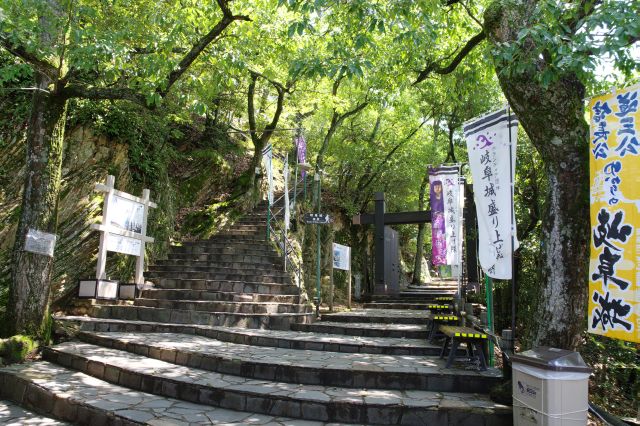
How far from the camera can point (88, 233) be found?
10.3 meters

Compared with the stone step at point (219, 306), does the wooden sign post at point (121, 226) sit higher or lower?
higher

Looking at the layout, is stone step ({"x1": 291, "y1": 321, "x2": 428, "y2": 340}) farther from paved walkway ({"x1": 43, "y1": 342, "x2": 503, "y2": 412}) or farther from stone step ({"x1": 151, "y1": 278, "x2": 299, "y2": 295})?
paved walkway ({"x1": 43, "y1": 342, "x2": 503, "y2": 412})

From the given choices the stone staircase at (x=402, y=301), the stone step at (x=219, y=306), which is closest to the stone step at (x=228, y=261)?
the stone step at (x=219, y=306)

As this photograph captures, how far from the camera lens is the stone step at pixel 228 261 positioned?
1237 centimetres

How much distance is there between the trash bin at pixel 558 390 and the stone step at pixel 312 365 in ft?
5.13

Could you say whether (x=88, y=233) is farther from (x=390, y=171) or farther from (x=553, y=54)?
(x=390, y=171)

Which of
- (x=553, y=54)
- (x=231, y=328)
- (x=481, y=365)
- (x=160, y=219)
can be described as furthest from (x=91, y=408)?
(x=160, y=219)

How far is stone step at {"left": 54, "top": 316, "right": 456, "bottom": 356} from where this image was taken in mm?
7338

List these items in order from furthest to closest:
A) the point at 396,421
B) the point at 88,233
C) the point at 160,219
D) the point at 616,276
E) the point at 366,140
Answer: the point at 366,140
the point at 160,219
the point at 88,233
the point at 396,421
the point at 616,276

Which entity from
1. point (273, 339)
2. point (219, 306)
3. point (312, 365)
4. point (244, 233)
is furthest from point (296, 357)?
point (244, 233)

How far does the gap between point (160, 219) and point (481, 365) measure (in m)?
9.98

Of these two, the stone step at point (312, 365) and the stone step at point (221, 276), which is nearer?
the stone step at point (312, 365)

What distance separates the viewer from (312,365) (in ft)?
19.6

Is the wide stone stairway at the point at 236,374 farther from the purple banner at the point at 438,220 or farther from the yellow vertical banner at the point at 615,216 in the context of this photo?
the purple banner at the point at 438,220
